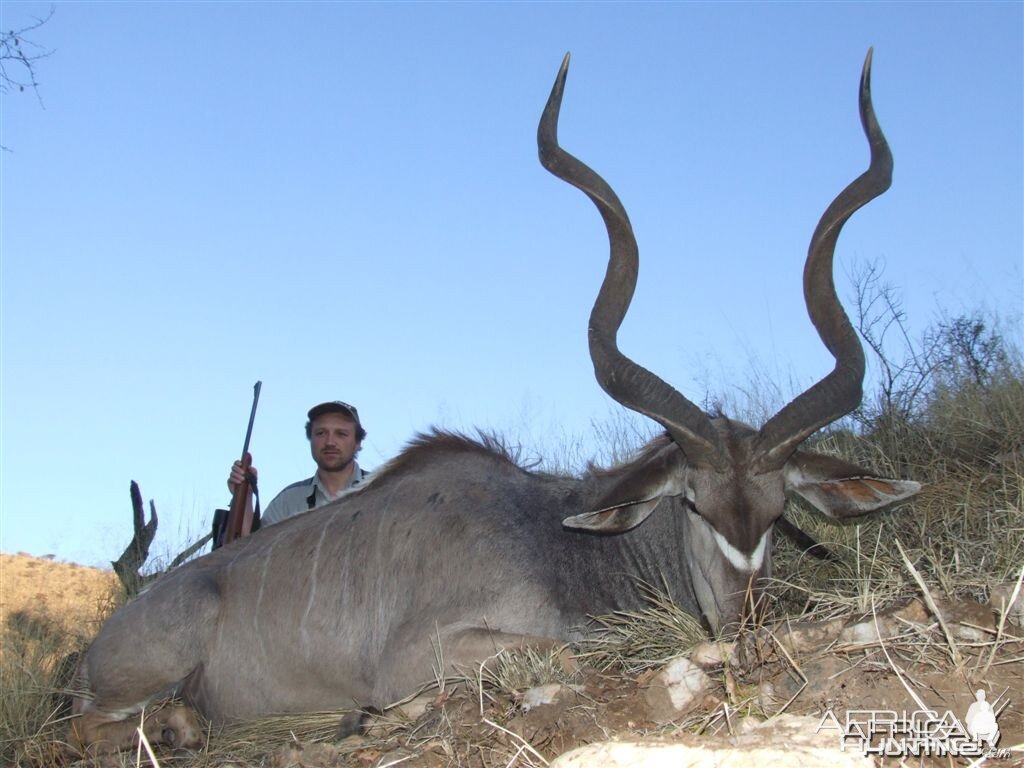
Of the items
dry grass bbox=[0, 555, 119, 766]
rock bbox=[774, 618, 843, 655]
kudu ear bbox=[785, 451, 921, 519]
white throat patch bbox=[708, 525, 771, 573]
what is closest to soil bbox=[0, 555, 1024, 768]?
rock bbox=[774, 618, 843, 655]

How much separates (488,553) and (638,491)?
82 cm

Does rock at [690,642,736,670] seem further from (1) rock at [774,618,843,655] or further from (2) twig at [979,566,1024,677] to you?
(2) twig at [979,566,1024,677]

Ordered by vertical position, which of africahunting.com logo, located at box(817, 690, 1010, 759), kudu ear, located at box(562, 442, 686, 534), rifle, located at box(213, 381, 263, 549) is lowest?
africahunting.com logo, located at box(817, 690, 1010, 759)

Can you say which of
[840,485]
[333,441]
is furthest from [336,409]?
[840,485]

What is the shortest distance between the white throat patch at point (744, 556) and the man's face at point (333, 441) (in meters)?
4.05

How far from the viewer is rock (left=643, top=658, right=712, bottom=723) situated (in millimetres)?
3617

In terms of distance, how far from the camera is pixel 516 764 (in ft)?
11.7

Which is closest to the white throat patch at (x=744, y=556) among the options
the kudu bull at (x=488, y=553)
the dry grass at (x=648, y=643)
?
the kudu bull at (x=488, y=553)

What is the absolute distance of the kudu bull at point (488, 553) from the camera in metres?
5.04

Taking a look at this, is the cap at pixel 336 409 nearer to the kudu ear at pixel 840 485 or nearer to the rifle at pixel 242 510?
the rifle at pixel 242 510

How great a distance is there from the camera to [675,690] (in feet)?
12.1

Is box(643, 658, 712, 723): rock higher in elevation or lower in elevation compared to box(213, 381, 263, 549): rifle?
lower

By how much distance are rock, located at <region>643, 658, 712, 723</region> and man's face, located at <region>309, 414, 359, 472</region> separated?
16.1 feet

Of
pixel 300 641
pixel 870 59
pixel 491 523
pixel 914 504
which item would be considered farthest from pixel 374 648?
pixel 870 59
